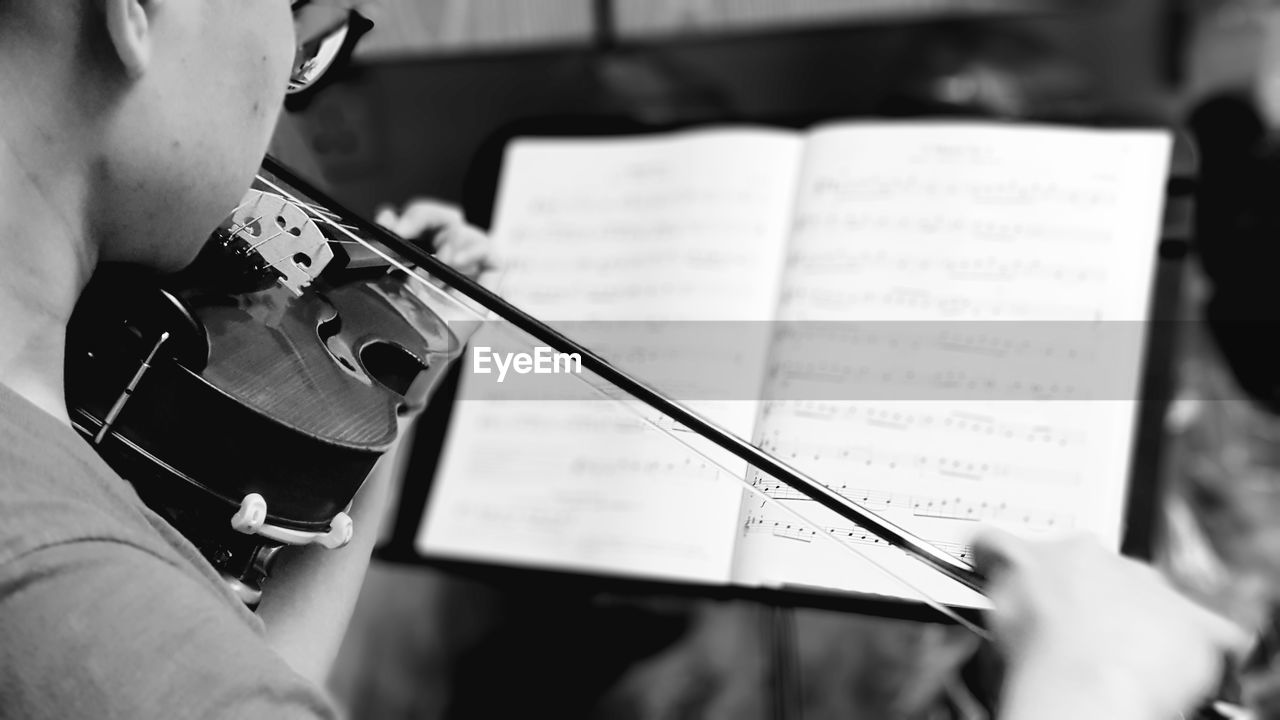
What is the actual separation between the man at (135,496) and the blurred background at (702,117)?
50 centimetres

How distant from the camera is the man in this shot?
1.39 feet

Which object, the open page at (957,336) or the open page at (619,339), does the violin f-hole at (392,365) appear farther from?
the open page at (957,336)

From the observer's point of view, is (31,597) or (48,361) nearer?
(31,597)

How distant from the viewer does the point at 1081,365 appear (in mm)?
751

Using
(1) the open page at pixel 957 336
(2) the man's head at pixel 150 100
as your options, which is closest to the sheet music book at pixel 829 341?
(1) the open page at pixel 957 336

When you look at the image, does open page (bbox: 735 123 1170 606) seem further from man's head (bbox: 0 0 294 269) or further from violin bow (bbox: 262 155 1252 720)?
man's head (bbox: 0 0 294 269)

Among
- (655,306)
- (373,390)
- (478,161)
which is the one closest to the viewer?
(373,390)

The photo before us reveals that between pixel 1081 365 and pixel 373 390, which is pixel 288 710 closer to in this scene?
pixel 373 390

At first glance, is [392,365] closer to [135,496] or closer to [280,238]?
[280,238]

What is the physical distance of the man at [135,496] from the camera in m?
0.42

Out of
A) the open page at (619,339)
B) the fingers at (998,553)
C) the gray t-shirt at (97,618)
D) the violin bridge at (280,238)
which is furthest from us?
the open page at (619,339)

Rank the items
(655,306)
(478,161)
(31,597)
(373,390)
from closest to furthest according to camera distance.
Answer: (31,597) → (373,390) → (655,306) → (478,161)

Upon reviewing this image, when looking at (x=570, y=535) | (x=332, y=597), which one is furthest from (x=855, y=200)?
(x=332, y=597)

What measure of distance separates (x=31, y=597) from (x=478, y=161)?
718 mm
